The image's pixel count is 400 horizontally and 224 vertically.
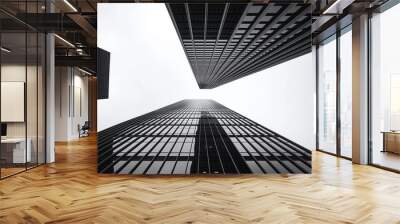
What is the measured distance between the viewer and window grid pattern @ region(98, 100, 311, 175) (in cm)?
622

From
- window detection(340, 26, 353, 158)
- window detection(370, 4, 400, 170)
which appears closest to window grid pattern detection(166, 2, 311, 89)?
window detection(370, 4, 400, 170)

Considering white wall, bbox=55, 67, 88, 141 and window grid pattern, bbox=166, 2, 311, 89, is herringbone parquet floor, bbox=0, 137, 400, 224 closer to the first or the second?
window grid pattern, bbox=166, 2, 311, 89

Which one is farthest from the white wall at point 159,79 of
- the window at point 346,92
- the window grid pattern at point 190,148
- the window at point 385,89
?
the window at point 346,92

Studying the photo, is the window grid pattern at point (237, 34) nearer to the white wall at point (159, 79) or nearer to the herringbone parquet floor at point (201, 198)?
the white wall at point (159, 79)

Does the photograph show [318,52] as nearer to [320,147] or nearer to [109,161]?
[320,147]

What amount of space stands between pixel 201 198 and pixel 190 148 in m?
1.81

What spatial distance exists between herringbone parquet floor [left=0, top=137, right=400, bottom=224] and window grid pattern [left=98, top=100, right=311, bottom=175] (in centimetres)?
23

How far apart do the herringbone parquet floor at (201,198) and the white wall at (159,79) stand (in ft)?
3.78

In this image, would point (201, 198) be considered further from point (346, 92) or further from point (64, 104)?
point (64, 104)

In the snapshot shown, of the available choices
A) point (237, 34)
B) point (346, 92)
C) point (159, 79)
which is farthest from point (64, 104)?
point (346, 92)

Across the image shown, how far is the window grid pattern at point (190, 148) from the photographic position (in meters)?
6.22

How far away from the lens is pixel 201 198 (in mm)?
4582

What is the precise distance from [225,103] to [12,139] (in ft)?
14.1

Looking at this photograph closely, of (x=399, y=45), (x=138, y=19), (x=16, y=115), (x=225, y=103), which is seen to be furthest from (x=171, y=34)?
(x=399, y=45)
